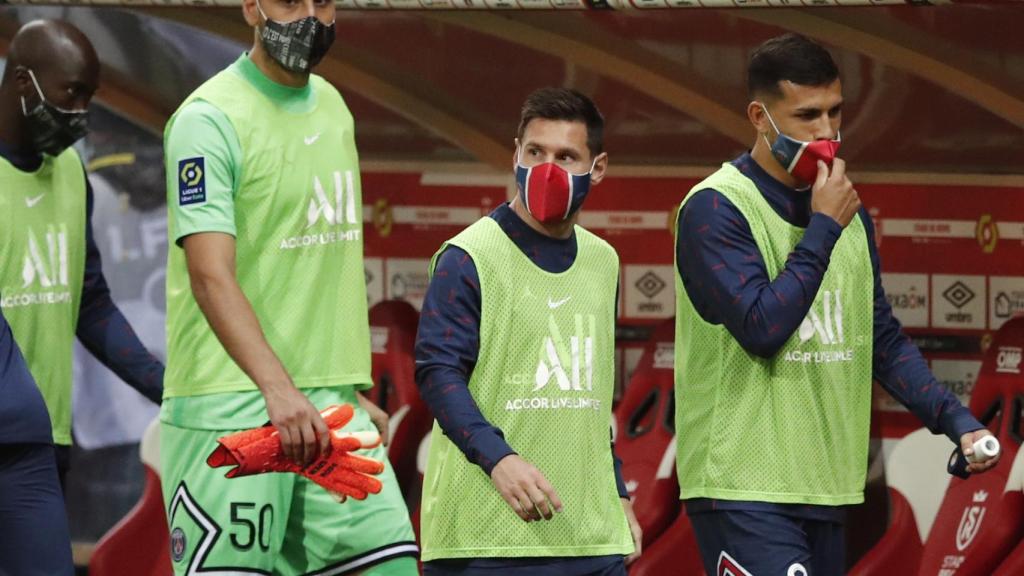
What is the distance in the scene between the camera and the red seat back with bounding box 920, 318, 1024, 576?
20.1 ft

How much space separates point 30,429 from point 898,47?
9.21 ft

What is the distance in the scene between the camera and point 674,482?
6777 mm

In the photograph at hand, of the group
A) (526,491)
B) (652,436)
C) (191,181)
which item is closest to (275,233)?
(191,181)

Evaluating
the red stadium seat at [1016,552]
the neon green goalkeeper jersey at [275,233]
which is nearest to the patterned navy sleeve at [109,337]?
the neon green goalkeeper jersey at [275,233]

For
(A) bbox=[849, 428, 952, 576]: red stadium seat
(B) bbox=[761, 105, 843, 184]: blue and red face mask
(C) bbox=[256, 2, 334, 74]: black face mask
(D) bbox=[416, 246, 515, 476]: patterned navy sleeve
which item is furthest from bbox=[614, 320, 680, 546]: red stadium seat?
(C) bbox=[256, 2, 334, 74]: black face mask

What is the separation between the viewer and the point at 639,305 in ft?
23.8

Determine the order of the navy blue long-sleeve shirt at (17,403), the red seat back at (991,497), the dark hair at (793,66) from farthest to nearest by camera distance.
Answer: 1. the red seat back at (991,497)
2. the navy blue long-sleeve shirt at (17,403)
3. the dark hair at (793,66)

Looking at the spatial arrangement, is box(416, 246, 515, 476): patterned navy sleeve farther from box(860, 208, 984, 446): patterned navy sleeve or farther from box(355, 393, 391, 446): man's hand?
box(860, 208, 984, 446): patterned navy sleeve

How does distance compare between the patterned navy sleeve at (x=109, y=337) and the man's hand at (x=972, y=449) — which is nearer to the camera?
the man's hand at (x=972, y=449)

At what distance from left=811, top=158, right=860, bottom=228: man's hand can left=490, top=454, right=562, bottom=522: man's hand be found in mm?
931

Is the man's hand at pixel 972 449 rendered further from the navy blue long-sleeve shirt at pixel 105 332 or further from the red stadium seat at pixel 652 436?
the red stadium seat at pixel 652 436

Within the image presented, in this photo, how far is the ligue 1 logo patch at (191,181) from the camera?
171 inches

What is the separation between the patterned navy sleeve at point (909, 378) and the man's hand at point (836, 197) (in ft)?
0.99

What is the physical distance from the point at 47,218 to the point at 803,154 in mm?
2439
